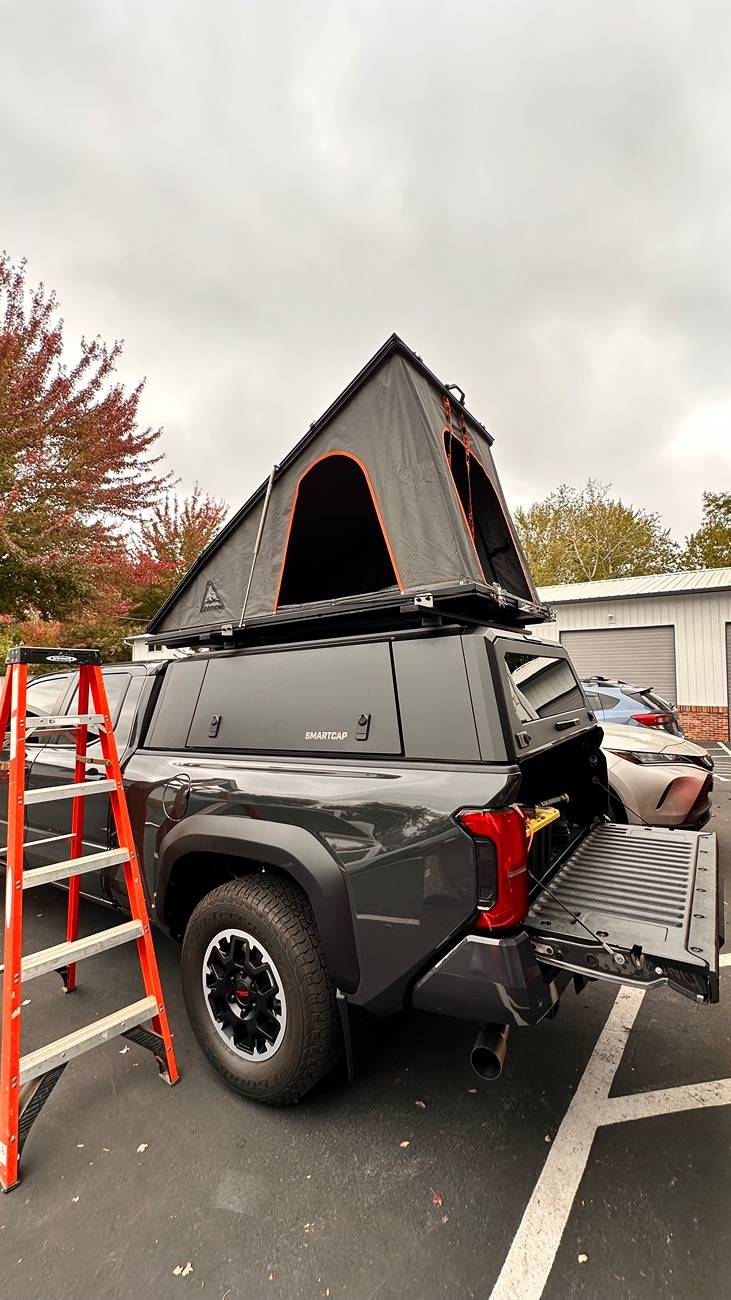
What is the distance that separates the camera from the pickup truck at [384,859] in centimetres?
182

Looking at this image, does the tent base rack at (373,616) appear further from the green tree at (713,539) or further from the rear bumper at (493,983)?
the green tree at (713,539)

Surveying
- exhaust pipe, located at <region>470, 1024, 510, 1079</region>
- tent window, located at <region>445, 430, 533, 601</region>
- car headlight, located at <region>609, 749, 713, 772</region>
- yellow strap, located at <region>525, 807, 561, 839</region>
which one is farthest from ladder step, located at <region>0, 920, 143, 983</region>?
car headlight, located at <region>609, 749, 713, 772</region>

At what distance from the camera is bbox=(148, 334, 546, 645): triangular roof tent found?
2.80m

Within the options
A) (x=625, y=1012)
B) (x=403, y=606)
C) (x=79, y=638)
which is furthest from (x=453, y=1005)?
(x=79, y=638)

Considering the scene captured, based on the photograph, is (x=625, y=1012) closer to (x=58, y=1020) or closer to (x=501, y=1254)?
(x=501, y=1254)

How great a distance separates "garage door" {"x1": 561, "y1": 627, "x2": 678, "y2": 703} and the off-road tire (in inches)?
580

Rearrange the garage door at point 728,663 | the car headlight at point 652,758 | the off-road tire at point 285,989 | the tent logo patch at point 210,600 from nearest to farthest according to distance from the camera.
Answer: the off-road tire at point 285,989 < the tent logo patch at point 210,600 < the car headlight at point 652,758 < the garage door at point 728,663

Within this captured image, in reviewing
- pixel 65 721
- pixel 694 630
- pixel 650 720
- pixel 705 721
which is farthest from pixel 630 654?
pixel 65 721

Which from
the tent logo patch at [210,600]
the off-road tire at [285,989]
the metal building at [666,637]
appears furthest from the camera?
the metal building at [666,637]

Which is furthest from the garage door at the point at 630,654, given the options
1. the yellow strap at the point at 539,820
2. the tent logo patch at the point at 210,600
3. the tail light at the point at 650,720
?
the yellow strap at the point at 539,820

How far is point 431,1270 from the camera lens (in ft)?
5.29

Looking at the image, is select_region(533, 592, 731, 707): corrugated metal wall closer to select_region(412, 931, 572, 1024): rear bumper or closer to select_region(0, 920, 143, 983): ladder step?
select_region(412, 931, 572, 1024): rear bumper

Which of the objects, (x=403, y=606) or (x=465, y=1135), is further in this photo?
(x=403, y=606)

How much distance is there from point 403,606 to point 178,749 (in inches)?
56.0
